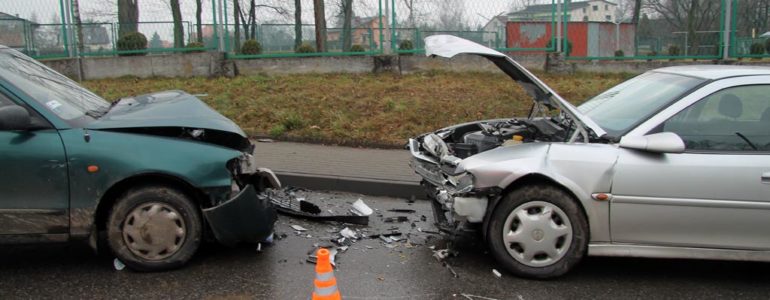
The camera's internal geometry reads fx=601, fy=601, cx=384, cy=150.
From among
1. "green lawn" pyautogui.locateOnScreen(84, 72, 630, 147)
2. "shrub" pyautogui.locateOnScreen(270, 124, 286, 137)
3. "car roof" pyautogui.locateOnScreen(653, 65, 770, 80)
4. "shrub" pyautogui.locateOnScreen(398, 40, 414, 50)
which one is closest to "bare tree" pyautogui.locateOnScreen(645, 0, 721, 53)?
"green lawn" pyautogui.locateOnScreen(84, 72, 630, 147)

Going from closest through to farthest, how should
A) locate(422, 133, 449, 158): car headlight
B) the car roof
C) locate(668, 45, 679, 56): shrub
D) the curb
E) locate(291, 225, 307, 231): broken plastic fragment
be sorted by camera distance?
the car roof, locate(422, 133, 449, 158): car headlight, locate(291, 225, 307, 231): broken plastic fragment, the curb, locate(668, 45, 679, 56): shrub

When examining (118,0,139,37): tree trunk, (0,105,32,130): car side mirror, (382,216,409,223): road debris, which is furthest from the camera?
(118,0,139,37): tree trunk

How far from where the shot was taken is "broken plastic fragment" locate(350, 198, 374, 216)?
5.84m

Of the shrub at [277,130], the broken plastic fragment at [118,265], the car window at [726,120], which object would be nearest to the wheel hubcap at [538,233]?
the car window at [726,120]

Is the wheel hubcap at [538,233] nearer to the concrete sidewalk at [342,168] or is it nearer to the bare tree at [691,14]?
the concrete sidewalk at [342,168]

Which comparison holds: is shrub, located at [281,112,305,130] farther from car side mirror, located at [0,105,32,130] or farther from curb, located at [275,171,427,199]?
car side mirror, located at [0,105,32,130]

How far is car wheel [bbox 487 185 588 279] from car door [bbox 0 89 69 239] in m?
2.99

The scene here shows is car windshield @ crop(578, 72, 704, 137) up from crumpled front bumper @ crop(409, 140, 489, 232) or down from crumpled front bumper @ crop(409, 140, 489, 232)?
up

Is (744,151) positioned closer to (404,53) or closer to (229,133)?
(229,133)

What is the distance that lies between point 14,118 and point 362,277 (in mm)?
2535

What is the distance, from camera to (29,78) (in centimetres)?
443

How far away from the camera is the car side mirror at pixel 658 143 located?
13.0ft

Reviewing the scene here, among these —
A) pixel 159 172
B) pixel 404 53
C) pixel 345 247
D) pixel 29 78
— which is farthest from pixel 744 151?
pixel 404 53

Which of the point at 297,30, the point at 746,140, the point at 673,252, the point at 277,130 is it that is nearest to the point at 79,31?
the point at 297,30
